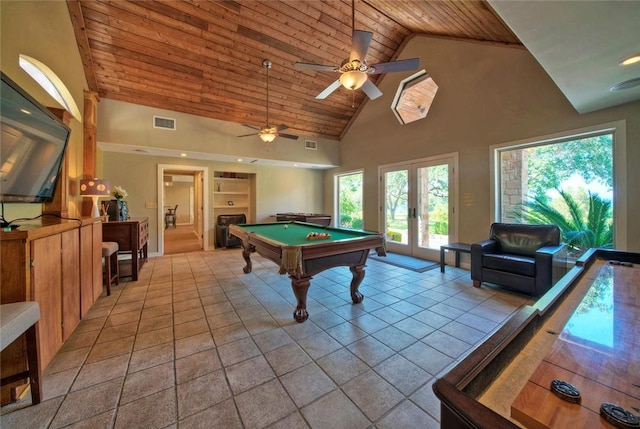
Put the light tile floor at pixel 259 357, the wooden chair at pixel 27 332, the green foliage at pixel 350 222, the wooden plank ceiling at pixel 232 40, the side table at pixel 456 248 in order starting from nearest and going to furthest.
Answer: the wooden chair at pixel 27 332
the light tile floor at pixel 259 357
the wooden plank ceiling at pixel 232 40
the side table at pixel 456 248
the green foliage at pixel 350 222

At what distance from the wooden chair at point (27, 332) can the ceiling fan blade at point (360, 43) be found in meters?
3.17

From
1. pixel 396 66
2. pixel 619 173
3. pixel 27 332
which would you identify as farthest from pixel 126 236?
pixel 619 173

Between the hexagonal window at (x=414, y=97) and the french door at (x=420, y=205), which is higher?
the hexagonal window at (x=414, y=97)

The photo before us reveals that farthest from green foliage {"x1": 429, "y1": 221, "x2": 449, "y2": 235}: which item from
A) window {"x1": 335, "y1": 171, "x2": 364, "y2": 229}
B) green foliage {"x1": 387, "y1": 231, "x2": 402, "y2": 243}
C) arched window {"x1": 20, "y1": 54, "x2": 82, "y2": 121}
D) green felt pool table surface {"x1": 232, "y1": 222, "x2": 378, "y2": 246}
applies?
arched window {"x1": 20, "y1": 54, "x2": 82, "y2": 121}

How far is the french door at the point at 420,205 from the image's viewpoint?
475cm

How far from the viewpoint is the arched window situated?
2.46m

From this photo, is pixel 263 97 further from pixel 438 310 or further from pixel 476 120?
pixel 438 310

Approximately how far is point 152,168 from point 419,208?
19.8 ft

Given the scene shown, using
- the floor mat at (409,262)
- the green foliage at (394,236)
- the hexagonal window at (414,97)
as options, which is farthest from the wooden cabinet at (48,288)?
the hexagonal window at (414,97)

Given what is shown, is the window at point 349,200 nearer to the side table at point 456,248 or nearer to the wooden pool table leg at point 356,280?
the side table at point 456,248

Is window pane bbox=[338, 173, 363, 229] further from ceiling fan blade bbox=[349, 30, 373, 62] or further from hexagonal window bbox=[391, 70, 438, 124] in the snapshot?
ceiling fan blade bbox=[349, 30, 373, 62]

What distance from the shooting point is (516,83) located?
3.71m

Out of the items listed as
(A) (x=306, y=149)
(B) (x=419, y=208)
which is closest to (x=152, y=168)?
(A) (x=306, y=149)

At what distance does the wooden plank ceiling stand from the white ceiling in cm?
159
